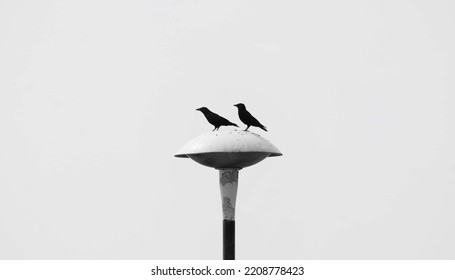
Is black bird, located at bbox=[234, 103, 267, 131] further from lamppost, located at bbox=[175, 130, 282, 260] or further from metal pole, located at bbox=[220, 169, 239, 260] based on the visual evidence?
metal pole, located at bbox=[220, 169, 239, 260]

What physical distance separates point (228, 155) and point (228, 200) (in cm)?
123

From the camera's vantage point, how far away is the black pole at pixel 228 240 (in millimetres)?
11812

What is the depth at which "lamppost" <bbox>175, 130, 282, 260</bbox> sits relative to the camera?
1123 cm

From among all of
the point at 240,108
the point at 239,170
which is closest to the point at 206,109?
the point at 240,108

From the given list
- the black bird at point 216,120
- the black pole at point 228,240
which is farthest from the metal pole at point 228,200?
the black bird at point 216,120

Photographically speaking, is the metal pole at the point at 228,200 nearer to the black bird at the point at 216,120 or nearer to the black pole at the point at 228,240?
the black pole at the point at 228,240

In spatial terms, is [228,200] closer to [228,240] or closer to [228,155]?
[228,240]

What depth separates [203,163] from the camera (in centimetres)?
1184

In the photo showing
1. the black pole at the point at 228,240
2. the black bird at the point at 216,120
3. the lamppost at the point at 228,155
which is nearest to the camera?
→ the lamppost at the point at 228,155

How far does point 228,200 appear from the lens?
11953 mm

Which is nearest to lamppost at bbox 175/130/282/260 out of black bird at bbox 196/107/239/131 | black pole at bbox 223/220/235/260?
black pole at bbox 223/220/235/260

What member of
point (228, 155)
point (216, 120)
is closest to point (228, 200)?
point (228, 155)
